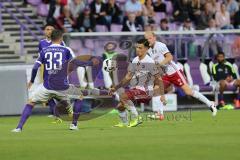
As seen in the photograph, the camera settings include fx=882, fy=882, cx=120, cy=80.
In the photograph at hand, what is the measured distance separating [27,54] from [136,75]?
30.1ft

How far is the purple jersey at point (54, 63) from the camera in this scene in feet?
61.1

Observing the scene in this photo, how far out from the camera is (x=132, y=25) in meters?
30.4

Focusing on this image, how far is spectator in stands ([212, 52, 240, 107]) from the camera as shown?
28.3m

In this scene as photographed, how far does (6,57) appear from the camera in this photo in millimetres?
28953

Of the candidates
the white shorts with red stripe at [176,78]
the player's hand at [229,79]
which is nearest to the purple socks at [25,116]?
the white shorts with red stripe at [176,78]

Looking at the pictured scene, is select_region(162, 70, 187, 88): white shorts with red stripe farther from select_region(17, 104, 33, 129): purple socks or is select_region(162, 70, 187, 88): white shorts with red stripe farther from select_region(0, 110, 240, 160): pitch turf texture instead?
select_region(17, 104, 33, 129): purple socks

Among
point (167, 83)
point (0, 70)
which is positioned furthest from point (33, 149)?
point (0, 70)

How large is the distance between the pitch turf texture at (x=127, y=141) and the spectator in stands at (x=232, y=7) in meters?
11.7

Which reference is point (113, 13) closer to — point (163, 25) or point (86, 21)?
point (86, 21)

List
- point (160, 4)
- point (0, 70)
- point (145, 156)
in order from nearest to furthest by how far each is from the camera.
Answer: point (145, 156) → point (0, 70) → point (160, 4)

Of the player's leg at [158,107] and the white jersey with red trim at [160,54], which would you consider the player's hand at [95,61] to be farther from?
the white jersey with red trim at [160,54]

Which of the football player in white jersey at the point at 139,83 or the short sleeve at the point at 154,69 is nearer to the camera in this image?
the football player in white jersey at the point at 139,83

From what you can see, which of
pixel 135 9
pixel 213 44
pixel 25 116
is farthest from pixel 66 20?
pixel 25 116

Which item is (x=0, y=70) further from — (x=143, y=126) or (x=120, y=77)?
(x=143, y=126)
